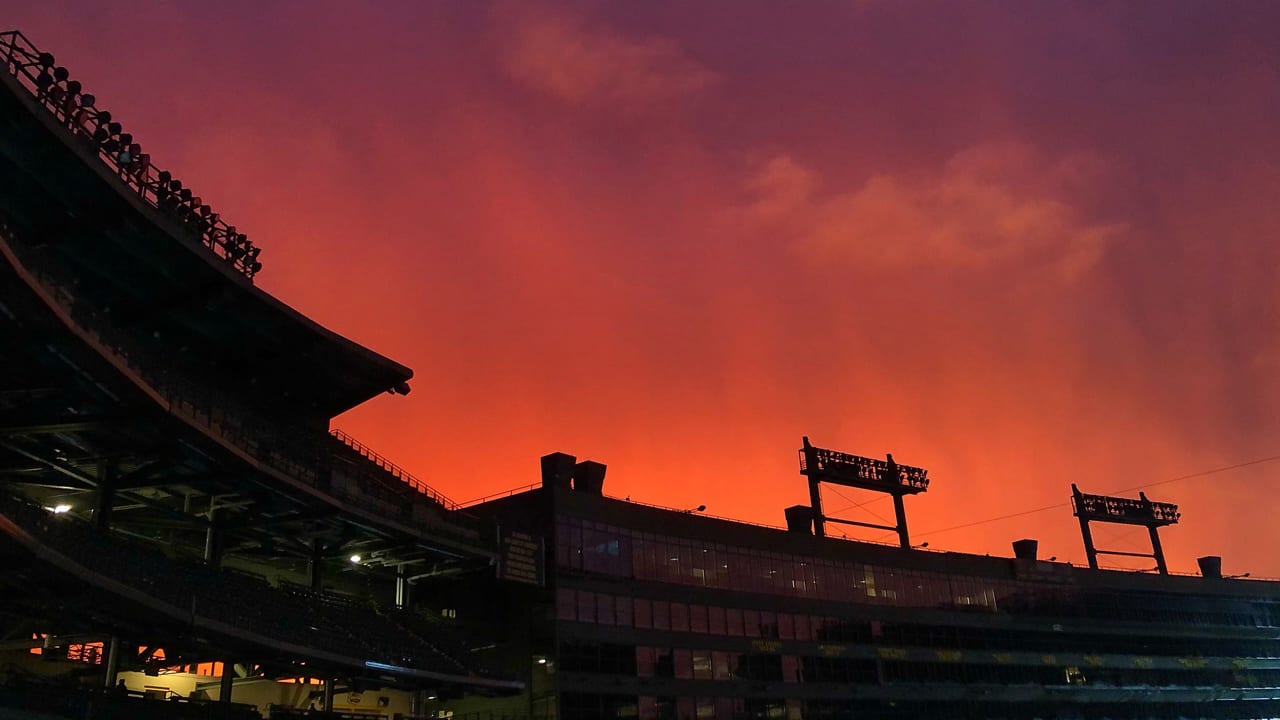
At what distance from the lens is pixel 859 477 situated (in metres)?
86.2

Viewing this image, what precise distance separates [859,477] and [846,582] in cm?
1151

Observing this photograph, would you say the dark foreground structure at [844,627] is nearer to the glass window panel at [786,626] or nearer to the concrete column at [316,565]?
the glass window panel at [786,626]

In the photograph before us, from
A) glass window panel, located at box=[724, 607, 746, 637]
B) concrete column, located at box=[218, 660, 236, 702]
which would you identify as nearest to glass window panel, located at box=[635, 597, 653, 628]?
glass window panel, located at box=[724, 607, 746, 637]

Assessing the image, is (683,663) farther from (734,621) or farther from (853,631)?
(853,631)

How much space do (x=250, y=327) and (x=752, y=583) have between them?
3756cm

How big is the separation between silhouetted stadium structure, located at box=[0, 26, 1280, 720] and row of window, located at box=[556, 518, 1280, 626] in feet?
0.81

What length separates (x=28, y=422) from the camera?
3759 centimetres

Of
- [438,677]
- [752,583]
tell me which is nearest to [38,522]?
[438,677]

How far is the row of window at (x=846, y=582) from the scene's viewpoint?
Answer: 64.2 m

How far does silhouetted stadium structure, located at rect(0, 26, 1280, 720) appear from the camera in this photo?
123 feet

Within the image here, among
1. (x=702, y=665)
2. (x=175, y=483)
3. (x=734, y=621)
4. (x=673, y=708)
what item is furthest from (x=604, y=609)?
(x=175, y=483)

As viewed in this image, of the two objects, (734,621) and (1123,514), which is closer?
(734,621)

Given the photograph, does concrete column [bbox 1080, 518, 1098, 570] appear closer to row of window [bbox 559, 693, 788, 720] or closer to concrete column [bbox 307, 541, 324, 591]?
row of window [bbox 559, 693, 788, 720]

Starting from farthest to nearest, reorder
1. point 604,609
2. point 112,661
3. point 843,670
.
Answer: point 843,670, point 604,609, point 112,661
